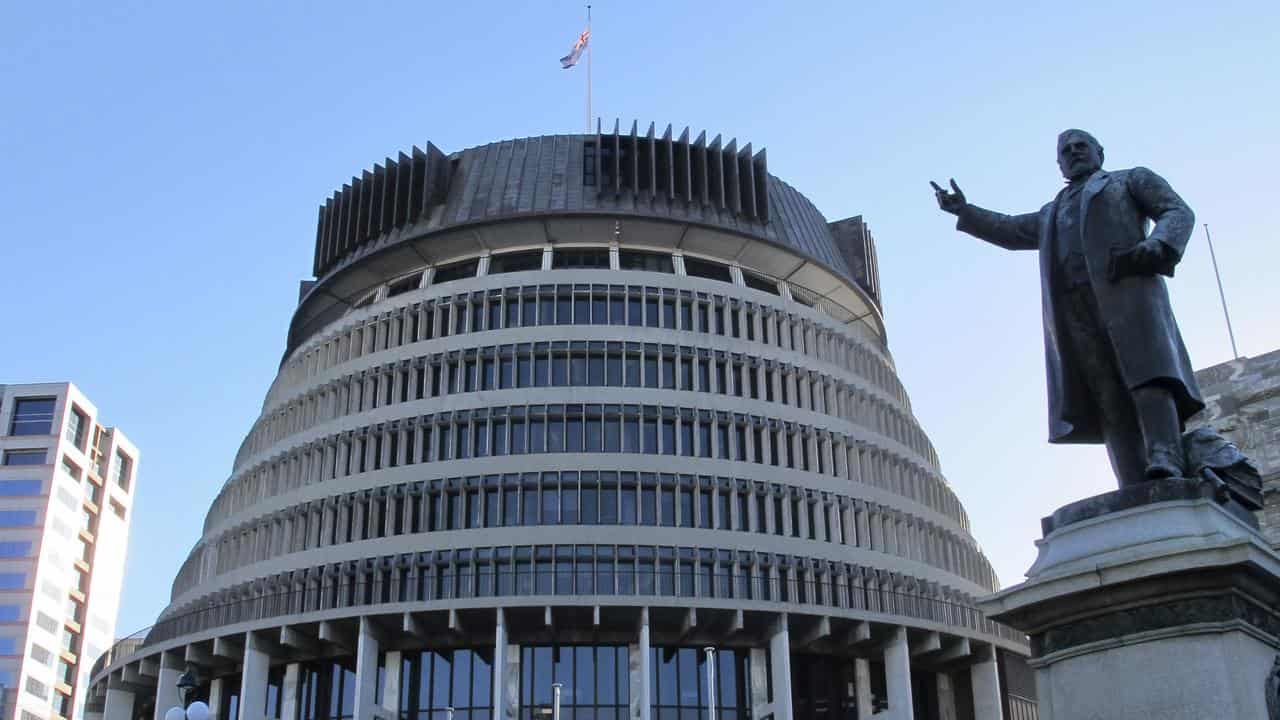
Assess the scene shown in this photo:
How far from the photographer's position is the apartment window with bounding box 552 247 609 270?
236 feet

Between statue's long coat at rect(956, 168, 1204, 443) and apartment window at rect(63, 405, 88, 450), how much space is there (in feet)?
445

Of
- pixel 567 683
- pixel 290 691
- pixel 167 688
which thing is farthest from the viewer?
pixel 167 688

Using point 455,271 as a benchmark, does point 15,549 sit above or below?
below

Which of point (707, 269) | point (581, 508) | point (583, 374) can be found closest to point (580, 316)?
point (583, 374)

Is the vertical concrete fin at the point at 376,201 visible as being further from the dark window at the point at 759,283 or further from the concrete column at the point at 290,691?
the concrete column at the point at 290,691

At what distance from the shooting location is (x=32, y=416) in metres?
132

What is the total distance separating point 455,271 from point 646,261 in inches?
425

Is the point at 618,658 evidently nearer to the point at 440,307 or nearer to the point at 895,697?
the point at 895,697

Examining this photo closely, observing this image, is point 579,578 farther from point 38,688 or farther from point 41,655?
point 41,655

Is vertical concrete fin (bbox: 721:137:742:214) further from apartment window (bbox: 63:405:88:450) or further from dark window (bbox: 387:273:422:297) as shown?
apartment window (bbox: 63:405:88:450)

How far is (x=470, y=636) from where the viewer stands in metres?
63.2

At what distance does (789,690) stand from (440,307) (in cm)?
2670

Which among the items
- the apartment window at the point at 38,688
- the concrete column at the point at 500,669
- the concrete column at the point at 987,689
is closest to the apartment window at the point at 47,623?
the apartment window at the point at 38,688

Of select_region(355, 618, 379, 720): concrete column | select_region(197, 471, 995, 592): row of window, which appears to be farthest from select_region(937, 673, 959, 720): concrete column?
select_region(355, 618, 379, 720): concrete column
